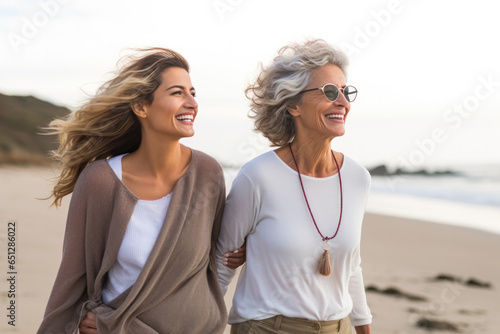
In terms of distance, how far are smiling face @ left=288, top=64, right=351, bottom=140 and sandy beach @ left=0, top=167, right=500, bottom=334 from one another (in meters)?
3.59

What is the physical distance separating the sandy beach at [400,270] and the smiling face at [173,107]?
11.1 ft

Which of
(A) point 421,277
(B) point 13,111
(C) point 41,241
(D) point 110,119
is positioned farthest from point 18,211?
(B) point 13,111

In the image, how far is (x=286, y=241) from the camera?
3123 mm

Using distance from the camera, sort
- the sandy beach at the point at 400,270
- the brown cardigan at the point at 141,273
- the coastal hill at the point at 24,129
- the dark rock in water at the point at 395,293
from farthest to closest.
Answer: the coastal hill at the point at 24,129 → the dark rock in water at the point at 395,293 → the sandy beach at the point at 400,270 → the brown cardigan at the point at 141,273

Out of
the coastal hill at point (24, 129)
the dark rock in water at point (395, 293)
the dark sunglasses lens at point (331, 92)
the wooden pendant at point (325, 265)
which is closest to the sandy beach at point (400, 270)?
the dark rock in water at point (395, 293)

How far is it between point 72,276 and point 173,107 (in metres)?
0.87

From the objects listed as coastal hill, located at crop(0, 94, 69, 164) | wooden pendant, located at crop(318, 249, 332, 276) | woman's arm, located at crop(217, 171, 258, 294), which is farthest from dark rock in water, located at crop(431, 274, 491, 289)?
coastal hill, located at crop(0, 94, 69, 164)

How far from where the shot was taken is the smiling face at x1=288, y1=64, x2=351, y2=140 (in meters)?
3.23

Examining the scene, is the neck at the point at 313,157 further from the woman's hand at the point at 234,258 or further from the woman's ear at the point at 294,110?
the woman's hand at the point at 234,258

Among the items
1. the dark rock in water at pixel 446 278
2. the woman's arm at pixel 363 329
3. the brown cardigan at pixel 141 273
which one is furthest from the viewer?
the dark rock in water at pixel 446 278

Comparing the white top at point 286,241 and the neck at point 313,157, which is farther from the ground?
the neck at point 313,157

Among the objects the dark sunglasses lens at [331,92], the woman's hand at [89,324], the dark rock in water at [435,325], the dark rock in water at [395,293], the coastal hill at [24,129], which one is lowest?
the coastal hill at [24,129]

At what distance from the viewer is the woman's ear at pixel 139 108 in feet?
10.4

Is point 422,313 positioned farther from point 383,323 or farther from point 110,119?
Result: point 110,119
